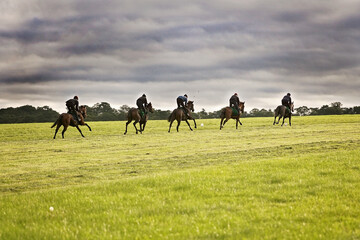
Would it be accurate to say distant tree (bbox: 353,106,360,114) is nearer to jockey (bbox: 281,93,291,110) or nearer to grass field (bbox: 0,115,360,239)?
jockey (bbox: 281,93,291,110)

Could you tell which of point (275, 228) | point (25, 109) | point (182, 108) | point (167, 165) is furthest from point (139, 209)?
point (25, 109)

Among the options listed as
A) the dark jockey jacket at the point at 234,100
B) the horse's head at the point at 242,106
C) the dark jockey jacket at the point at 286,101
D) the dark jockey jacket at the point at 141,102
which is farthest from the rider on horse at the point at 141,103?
the dark jockey jacket at the point at 286,101

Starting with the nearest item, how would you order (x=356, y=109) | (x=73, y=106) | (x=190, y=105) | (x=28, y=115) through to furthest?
1. (x=73, y=106)
2. (x=190, y=105)
3. (x=28, y=115)
4. (x=356, y=109)

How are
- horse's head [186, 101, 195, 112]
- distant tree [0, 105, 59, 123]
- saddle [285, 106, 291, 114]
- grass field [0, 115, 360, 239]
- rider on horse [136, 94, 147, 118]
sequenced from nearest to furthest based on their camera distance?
1. grass field [0, 115, 360, 239]
2. rider on horse [136, 94, 147, 118]
3. horse's head [186, 101, 195, 112]
4. saddle [285, 106, 291, 114]
5. distant tree [0, 105, 59, 123]

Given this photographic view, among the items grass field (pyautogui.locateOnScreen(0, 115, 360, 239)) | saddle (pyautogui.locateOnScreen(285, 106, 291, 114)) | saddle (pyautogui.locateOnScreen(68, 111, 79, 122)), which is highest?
saddle (pyautogui.locateOnScreen(285, 106, 291, 114))

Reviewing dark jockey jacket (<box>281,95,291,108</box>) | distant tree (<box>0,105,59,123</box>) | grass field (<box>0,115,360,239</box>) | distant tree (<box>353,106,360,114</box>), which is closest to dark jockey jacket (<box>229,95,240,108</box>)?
dark jockey jacket (<box>281,95,291,108</box>)

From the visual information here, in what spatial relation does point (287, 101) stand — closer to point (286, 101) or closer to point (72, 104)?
point (286, 101)

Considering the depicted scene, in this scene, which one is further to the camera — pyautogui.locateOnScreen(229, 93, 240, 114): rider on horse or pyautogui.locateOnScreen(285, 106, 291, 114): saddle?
pyautogui.locateOnScreen(285, 106, 291, 114): saddle

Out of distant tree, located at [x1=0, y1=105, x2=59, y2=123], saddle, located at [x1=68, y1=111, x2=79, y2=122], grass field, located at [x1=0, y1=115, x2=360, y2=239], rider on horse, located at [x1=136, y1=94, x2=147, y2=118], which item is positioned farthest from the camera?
distant tree, located at [x1=0, y1=105, x2=59, y2=123]

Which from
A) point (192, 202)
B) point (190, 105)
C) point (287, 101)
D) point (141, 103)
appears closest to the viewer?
point (192, 202)

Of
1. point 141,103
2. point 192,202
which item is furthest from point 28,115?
point 192,202

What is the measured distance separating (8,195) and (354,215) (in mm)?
8381

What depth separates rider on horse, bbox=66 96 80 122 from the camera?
29.3 meters

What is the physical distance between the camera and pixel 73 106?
96.7 feet
